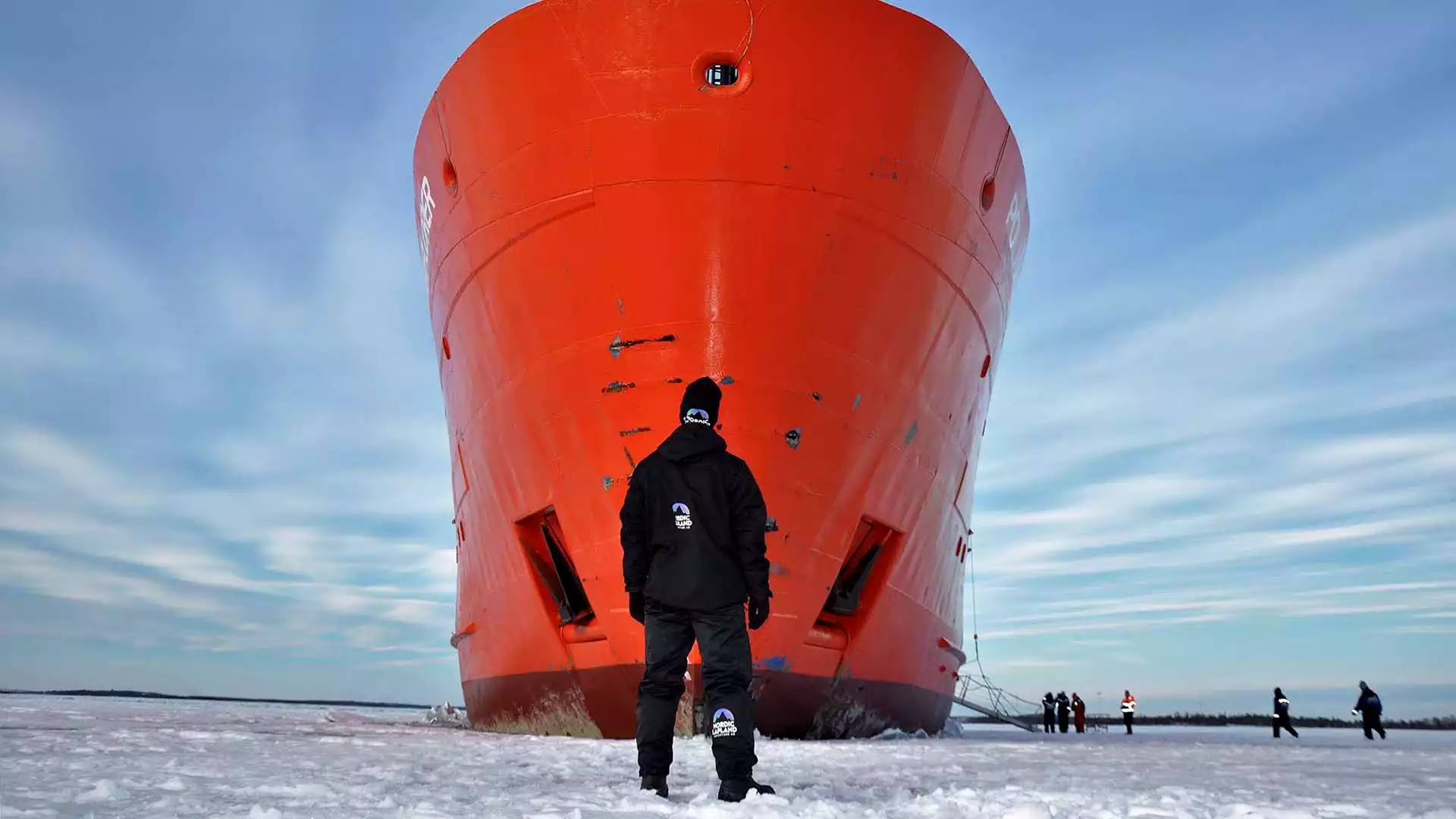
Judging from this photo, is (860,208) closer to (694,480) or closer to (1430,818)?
(694,480)

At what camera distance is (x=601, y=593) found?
5496 millimetres

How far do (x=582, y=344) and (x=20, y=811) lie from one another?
12.7 ft

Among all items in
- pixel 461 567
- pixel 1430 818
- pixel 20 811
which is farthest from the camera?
pixel 461 567

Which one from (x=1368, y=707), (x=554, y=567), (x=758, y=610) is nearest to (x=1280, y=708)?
(x=1368, y=707)

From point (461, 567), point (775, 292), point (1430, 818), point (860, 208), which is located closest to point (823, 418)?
point (775, 292)

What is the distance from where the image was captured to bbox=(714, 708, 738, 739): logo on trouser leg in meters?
2.81

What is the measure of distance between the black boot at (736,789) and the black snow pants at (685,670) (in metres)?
0.05

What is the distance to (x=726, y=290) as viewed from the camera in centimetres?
549

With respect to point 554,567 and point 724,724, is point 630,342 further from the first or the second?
point 724,724

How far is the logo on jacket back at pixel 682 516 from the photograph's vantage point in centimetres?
301

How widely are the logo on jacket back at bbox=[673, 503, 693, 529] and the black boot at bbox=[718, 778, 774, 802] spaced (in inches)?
29.2

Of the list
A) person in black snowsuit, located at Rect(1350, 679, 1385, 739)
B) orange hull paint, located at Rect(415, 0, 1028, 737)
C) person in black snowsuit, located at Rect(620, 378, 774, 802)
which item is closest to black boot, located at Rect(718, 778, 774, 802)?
person in black snowsuit, located at Rect(620, 378, 774, 802)

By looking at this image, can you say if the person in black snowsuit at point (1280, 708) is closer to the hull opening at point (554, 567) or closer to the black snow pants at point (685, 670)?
the hull opening at point (554, 567)

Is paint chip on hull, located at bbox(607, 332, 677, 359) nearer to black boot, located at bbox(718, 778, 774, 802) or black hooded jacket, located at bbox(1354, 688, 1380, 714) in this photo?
black boot, located at bbox(718, 778, 774, 802)
